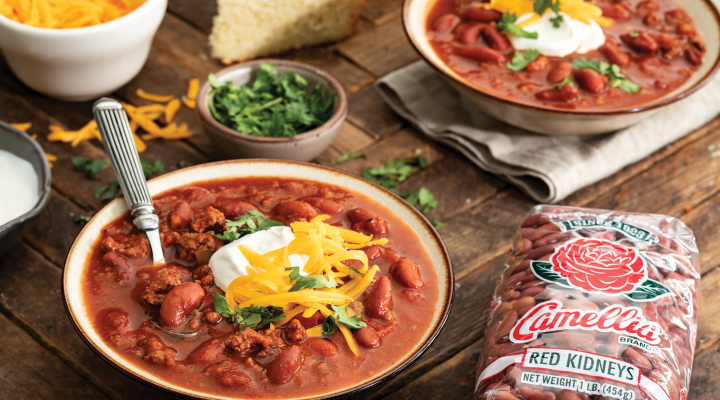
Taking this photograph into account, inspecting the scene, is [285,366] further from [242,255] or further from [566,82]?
[566,82]

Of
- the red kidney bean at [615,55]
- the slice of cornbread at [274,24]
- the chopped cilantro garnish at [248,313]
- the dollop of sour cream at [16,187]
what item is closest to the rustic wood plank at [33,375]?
the dollop of sour cream at [16,187]

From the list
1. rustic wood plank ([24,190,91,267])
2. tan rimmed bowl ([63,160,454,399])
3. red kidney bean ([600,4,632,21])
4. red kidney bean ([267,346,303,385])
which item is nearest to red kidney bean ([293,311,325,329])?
red kidney bean ([267,346,303,385])

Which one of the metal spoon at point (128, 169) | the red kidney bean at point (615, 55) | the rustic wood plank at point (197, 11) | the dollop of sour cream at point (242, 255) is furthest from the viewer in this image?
the rustic wood plank at point (197, 11)

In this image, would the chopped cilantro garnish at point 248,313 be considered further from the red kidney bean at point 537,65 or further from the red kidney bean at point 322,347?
the red kidney bean at point 537,65

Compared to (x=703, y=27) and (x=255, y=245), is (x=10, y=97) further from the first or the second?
(x=703, y=27)

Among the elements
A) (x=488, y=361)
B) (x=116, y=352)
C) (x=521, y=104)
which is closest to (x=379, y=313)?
(x=488, y=361)

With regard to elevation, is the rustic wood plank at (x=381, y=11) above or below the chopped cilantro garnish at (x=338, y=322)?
below

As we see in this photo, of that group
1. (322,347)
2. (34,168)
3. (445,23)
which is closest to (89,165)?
(34,168)
